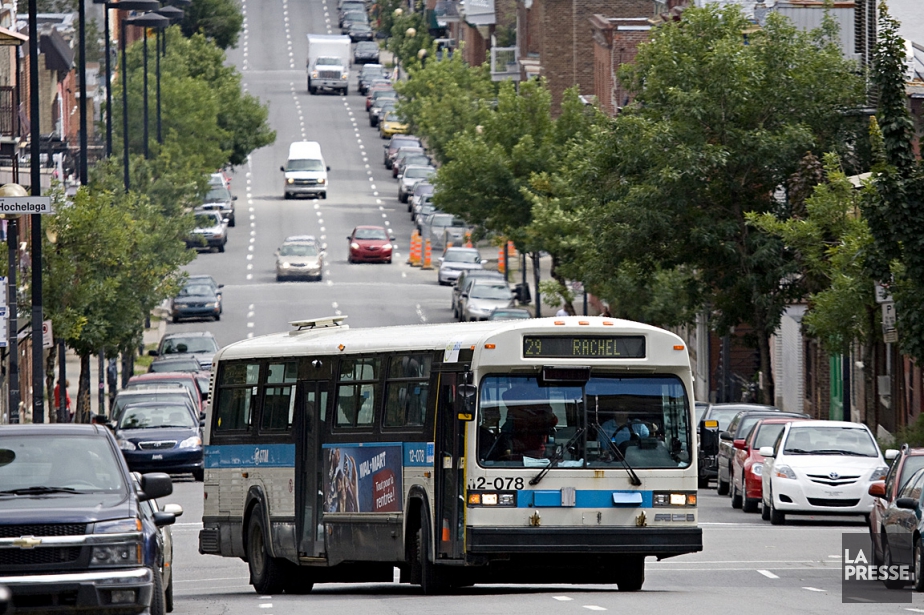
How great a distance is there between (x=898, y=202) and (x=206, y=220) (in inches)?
2127

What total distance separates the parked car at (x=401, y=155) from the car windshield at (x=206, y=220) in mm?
21893

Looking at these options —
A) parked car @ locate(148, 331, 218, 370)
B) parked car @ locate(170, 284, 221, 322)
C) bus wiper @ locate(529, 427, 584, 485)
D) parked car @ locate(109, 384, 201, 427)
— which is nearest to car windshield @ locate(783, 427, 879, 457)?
bus wiper @ locate(529, 427, 584, 485)

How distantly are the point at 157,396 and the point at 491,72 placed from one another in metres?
67.2

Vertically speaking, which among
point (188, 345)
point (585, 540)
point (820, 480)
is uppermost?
point (585, 540)

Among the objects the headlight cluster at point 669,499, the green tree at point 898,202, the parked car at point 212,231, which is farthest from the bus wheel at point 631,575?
the parked car at point 212,231

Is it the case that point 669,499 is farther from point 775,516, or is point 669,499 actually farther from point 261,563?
point 775,516

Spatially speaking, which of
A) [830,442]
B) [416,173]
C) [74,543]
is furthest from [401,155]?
[74,543]

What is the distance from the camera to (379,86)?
423 feet

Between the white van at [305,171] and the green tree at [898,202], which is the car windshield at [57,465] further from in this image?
the white van at [305,171]

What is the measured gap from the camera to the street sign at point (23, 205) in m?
29.4

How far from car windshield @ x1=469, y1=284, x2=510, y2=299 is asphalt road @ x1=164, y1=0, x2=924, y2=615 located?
1682mm

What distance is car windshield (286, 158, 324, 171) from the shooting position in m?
98.7

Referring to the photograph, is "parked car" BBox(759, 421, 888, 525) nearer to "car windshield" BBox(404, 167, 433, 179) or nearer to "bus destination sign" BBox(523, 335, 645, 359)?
"bus destination sign" BBox(523, 335, 645, 359)

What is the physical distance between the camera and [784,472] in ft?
90.7
